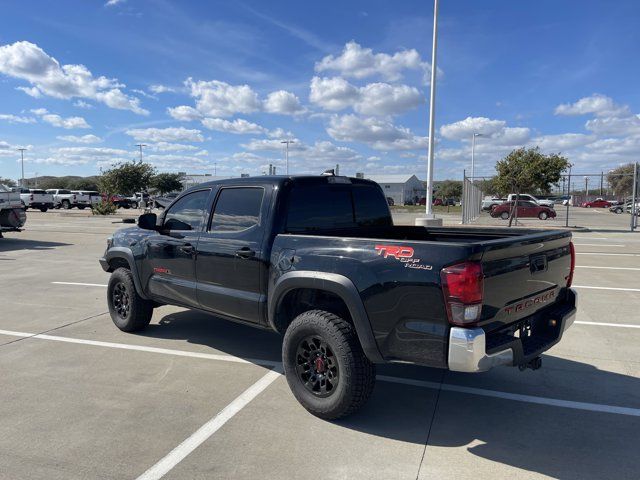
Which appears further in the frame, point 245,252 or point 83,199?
point 83,199

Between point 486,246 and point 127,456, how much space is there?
2.65 m

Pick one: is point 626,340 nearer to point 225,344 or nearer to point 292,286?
point 292,286

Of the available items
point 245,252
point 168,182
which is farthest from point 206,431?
point 168,182

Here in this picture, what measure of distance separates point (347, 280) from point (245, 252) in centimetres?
118

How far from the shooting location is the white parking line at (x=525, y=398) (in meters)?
3.85

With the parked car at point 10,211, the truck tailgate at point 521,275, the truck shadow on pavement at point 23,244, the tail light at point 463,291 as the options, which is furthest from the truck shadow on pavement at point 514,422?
the parked car at point 10,211

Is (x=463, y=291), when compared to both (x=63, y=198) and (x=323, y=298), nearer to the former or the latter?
(x=323, y=298)

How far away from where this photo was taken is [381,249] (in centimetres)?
327

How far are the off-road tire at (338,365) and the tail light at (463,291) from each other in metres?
0.80

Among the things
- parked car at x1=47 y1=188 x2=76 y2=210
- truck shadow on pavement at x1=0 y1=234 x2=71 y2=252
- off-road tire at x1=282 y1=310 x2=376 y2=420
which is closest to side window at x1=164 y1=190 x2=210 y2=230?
off-road tire at x1=282 y1=310 x2=376 y2=420

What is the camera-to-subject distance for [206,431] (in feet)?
11.5

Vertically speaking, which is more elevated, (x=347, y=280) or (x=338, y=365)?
(x=347, y=280)

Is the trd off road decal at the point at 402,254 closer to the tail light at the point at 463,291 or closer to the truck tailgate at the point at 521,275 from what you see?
the tail light at the point at 463,291

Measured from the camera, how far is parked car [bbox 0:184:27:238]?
14.6 m
